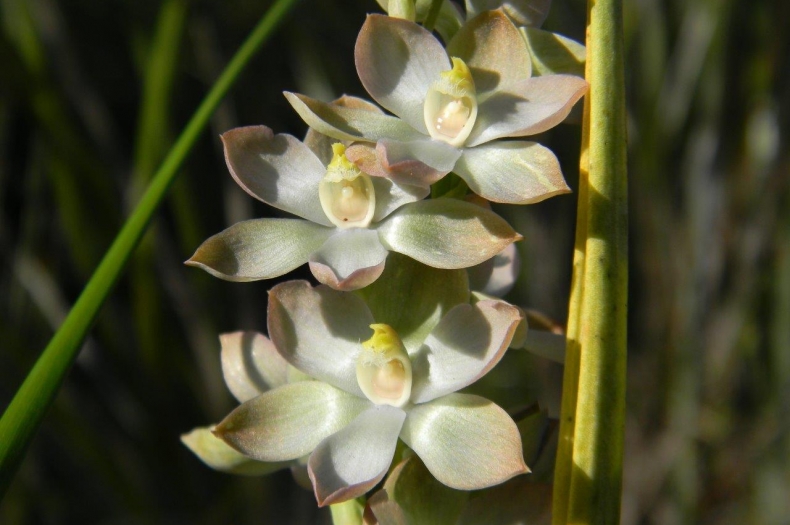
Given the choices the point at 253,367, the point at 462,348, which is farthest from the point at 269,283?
the point at 462,348

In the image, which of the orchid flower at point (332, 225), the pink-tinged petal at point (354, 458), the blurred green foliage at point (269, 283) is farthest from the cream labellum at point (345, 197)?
the blurred green foliage at point (269, 283)

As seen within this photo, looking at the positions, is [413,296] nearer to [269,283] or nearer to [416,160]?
[416,160]

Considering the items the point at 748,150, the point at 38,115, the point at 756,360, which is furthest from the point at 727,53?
the point at 38,115

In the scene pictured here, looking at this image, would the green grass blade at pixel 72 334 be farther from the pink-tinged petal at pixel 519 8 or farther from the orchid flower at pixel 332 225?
the pink-tinged petal at pixel 519 8

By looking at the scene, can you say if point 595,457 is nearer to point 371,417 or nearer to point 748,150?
point 371,417

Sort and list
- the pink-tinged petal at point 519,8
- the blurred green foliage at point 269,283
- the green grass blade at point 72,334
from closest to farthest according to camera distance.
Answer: the green grass blade at point 72,334
the pink-tinged petal at point 519,8
the blurred green foliage at point 269,283

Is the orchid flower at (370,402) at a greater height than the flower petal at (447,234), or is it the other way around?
the flower petal at (447,234)

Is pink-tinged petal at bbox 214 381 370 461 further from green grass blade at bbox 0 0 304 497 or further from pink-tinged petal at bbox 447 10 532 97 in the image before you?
pink-tinged petal at bbox 447 10 532 97

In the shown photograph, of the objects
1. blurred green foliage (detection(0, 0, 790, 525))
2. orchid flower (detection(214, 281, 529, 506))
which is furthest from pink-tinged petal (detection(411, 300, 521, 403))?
blurred green foliage (detection(0, 0, 790, 525))
